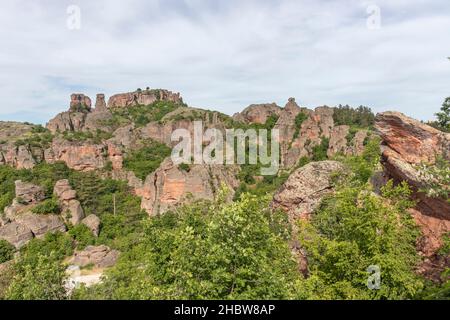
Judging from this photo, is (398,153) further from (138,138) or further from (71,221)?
(138,138)

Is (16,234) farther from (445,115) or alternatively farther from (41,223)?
(445,115)

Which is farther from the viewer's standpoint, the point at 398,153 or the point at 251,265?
the point at 398,153

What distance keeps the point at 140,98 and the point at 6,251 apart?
284 ft

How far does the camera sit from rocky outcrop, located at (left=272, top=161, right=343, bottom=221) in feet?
57.2

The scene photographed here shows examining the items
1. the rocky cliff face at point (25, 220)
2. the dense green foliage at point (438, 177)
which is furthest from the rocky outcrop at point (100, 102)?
the dense green foliage at point (438, 177)

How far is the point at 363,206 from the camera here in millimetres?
12109

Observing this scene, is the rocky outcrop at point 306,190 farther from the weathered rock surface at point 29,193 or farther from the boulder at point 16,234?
the weathered rock surface at point 29,193

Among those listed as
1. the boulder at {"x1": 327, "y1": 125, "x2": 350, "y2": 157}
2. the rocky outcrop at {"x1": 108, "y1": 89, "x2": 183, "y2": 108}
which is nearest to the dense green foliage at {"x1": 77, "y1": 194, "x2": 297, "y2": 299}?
the boulder at {"x1": 327, "y1": 125, "x2": 350, "y2": 157}

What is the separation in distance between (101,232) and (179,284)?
149 ft

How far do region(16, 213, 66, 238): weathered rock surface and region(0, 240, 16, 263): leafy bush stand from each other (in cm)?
369

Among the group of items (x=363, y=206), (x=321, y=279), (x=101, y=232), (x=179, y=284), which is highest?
(x=363, y=206)

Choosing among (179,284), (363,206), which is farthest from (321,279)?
(179,284)

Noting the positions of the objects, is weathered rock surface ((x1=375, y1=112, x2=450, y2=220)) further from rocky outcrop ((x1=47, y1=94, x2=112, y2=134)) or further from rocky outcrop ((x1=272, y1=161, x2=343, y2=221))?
rocky outcrop ((x1=47, y1=94, x2=112, y2=134))

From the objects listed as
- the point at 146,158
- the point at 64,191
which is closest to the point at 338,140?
the point at 146,158
